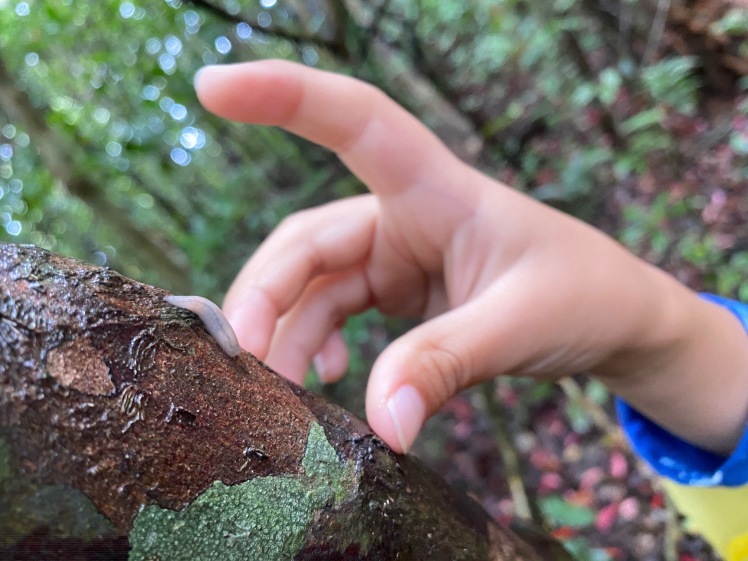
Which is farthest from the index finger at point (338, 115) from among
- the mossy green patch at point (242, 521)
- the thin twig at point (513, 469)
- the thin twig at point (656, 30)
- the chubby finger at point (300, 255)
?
the thin twig at point (656, 30)

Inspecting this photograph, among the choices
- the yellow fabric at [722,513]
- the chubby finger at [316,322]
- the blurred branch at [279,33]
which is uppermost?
the blurred branch at [279,33]

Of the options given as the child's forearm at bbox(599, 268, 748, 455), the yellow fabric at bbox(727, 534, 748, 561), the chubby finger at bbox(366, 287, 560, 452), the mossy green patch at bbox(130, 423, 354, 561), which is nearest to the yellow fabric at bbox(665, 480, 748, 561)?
the yellow fabric at bbox(727, 534, 748, 561)

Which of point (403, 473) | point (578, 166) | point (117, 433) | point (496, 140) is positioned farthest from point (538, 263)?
point (496, 140)

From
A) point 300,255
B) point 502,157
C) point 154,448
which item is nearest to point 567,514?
point 300,255

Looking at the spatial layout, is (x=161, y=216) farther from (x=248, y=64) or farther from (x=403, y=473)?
(x=403, y=473)

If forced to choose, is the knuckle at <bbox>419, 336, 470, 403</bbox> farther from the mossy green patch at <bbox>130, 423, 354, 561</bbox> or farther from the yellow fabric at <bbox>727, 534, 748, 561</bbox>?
the yellow fabric at <bbox>727, 534, 748, 561</bbox>

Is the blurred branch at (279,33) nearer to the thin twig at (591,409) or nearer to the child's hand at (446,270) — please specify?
the child's hand at (446,270)

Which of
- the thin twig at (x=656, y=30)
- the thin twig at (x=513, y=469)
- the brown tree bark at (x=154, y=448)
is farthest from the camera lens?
the thin twig at (x=656, y=30)
